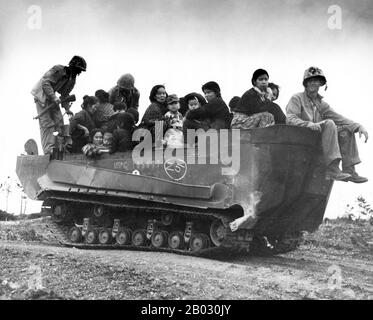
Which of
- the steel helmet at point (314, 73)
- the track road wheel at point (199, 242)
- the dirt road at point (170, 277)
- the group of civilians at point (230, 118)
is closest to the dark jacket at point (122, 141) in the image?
the group of civilians at point (230, 118)

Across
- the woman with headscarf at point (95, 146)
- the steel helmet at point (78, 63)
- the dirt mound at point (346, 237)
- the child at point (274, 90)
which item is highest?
the steel helmet at point (78, 63)

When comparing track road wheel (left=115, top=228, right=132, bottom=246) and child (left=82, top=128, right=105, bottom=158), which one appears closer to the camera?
track road wheel (left=115, top=228, right=132, bottom=246)

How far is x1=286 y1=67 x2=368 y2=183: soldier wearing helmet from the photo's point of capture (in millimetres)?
8477

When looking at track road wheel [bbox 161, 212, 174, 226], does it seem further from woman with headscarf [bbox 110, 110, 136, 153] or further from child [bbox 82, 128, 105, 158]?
child [bbox 82, 128, 105, 158]

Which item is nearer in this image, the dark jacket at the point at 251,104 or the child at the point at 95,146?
the dark jacket at the point at 251,104

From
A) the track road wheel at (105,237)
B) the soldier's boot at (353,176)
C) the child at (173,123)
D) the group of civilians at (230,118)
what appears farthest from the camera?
the track road wheel at (105,237)

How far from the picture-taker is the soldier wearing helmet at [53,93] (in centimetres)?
1155

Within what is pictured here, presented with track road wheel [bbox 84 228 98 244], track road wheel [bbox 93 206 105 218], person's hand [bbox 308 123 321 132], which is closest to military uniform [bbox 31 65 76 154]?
track road wheel [bbox 93 206 105 218]

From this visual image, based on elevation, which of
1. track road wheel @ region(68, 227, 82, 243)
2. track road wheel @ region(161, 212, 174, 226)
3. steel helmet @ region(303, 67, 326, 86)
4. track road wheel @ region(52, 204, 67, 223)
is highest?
steel helmet @ region(303, 67, 326, 86)

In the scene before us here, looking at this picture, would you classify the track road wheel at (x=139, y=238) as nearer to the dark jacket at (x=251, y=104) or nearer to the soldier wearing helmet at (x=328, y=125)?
the dark jacket at (x=251, y=104)

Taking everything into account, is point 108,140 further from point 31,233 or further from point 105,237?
point 31,233

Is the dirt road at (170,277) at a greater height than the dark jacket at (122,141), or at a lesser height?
lesser

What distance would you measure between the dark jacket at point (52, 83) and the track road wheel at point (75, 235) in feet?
8.01
